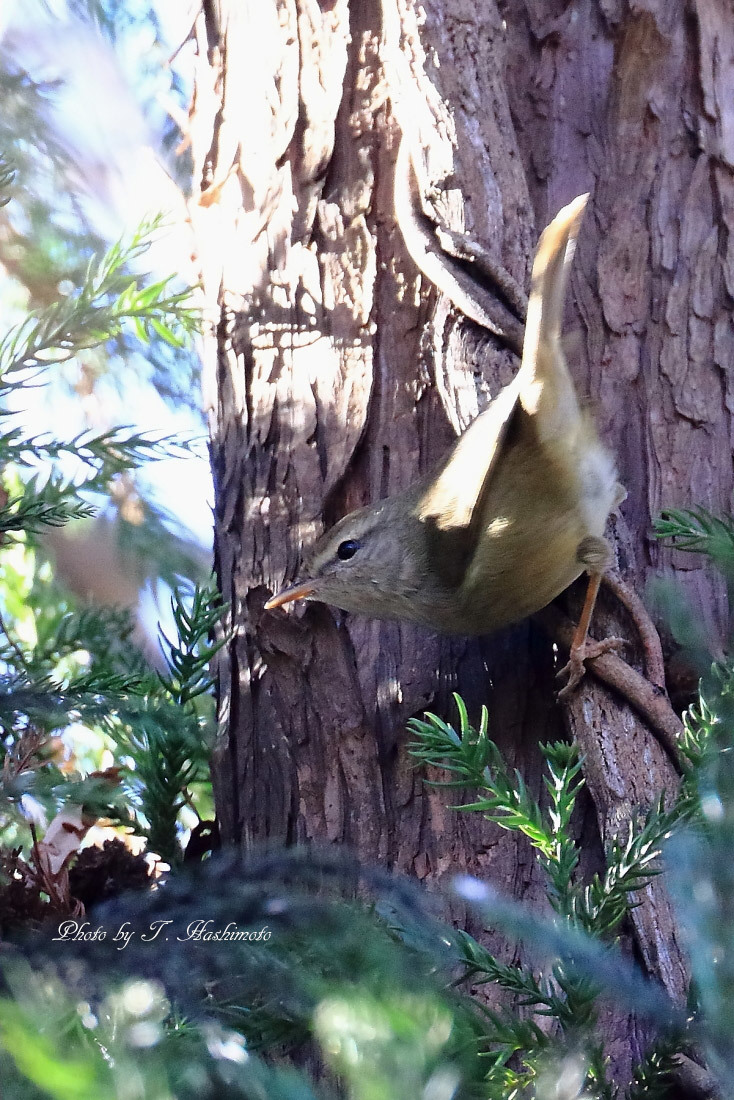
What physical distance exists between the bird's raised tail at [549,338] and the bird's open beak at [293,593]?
2.19ft

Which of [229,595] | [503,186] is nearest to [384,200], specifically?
[503,186]

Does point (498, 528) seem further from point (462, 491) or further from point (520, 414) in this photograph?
point (520, 414)

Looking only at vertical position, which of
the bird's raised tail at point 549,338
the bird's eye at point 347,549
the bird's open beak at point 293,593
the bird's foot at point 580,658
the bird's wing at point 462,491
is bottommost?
the bird's foot at point 580,658

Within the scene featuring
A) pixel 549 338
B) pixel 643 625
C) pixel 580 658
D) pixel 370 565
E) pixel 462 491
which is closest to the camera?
pixel 549 338

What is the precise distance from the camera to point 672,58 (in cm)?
272

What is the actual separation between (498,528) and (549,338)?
1.63ft

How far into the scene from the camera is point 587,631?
222 centimetres

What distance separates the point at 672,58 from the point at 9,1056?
293 centimetres

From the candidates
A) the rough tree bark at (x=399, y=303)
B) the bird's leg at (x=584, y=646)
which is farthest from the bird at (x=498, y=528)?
the rough tree bark at (x=399, y=303)

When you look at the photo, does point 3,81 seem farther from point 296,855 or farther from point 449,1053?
point 449,1053

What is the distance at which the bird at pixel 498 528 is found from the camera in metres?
2.12

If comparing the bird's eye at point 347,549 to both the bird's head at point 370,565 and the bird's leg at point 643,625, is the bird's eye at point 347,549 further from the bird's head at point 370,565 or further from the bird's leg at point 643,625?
the bird's leg at point 643,625

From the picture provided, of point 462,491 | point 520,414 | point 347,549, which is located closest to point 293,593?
point 347,549

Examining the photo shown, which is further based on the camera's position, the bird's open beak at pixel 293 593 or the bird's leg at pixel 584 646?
the bird's open beak at pixel 293 593
